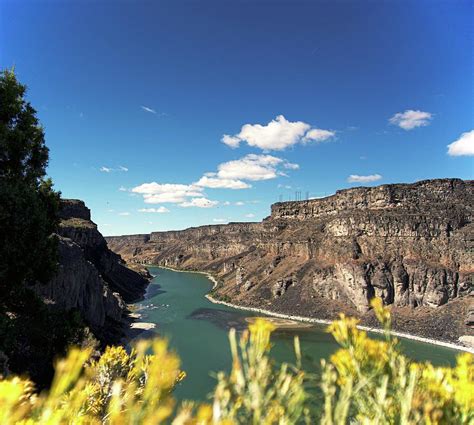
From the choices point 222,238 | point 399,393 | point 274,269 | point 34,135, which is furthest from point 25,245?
point 222,238

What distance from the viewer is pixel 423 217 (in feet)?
205

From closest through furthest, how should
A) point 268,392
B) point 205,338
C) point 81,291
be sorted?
point 268,392
point 81,291
point 205,338

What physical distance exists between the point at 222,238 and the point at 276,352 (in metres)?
124

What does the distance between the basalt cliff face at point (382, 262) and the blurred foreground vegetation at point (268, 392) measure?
171 ft

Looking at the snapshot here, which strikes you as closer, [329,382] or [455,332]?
[329,382]

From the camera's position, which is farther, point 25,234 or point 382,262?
point 382,262

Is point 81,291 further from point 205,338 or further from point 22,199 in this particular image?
point 22,199

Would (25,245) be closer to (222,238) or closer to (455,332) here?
(455,332)

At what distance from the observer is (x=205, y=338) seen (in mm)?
47938

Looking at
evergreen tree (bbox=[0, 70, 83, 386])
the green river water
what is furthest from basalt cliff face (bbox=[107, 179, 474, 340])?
evergreen tree (bbox=[0, 70, 83, 386])

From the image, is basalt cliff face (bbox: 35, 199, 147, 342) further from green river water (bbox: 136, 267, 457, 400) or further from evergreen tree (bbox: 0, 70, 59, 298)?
green river water (bbox: 136, 267, 457, 400)

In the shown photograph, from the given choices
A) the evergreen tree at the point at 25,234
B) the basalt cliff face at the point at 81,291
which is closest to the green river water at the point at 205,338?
the basalt cliff face at the point at 81,291

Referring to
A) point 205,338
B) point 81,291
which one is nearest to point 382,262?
point 205,338

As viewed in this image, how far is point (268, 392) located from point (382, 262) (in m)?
65.8
